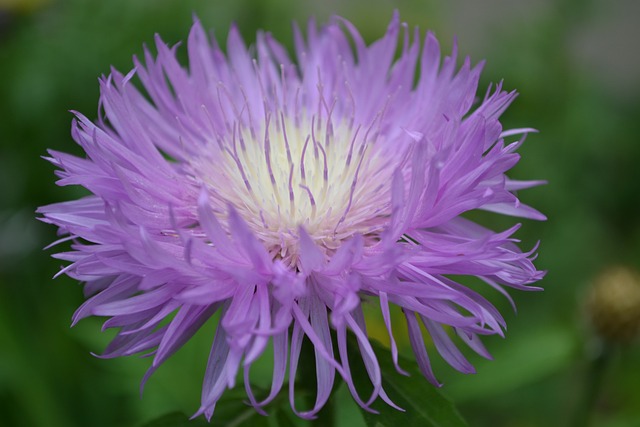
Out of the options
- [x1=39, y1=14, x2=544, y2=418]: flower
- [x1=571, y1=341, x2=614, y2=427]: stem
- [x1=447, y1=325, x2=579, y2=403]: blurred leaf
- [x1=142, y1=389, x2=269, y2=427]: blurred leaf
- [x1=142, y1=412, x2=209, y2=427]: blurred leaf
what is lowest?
[x1=571, y1=341, x2=614, y2=427]: stem

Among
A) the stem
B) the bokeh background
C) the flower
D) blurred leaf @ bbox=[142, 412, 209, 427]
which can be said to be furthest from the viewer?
the bokeh background

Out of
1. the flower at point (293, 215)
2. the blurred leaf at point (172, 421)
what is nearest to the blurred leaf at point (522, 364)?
the flower at point (293, 215)

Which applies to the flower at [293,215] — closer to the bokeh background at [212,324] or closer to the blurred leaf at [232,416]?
the blurred leaf at [232,416]

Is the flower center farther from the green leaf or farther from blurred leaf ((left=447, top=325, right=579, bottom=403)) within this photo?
blurred leaf ((left=447, top=325, right=579, bottom=403))

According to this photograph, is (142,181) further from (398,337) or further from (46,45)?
(46,45)

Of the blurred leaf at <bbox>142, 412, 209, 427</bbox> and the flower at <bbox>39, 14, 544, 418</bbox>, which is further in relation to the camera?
the blurred leaf at <bbox>142, 412, 209, 427</bbox>

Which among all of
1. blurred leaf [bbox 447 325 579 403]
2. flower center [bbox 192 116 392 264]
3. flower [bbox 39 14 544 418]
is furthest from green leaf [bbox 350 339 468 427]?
blurred leaf [bbox 447 325 579 403]
